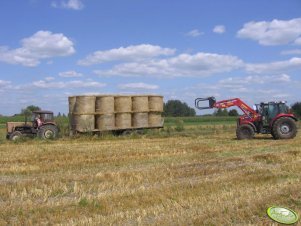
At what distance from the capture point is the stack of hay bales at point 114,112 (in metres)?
24.5

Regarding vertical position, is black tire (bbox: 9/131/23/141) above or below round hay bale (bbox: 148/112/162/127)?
below

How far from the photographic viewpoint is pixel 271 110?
21.4m

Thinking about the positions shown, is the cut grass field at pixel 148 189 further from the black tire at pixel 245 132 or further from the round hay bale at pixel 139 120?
the round hay bale at pixel 139 120

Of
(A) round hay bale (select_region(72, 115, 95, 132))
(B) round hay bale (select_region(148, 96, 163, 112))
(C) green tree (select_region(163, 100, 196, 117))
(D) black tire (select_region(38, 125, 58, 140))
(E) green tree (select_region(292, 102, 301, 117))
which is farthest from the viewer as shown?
(C) green tree (select_region(163, 100, 196, 117))

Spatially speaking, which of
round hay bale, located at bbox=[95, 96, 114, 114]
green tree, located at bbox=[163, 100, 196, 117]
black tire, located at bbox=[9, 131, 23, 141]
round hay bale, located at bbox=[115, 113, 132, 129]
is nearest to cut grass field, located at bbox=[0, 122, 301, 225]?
black tire, located at bbox=[9, 131, 23, 141]

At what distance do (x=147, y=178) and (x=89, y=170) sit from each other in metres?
2.13

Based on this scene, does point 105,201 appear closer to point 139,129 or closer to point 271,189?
point 271,189

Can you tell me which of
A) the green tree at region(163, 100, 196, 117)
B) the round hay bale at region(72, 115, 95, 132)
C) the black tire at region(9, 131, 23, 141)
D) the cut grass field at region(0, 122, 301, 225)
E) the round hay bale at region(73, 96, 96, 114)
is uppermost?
the green tree at region(163, 100, 196, 117)

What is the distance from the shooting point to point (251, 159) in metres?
12.7

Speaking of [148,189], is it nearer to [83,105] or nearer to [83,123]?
[83,123]

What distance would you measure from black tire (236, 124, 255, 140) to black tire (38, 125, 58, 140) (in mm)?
9181

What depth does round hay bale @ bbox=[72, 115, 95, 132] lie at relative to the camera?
2438cm

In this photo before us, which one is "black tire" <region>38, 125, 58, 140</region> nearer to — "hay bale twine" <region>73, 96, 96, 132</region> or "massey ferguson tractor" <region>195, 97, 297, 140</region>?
"hay bale twine" <region>73, 96, 96, 132</region>

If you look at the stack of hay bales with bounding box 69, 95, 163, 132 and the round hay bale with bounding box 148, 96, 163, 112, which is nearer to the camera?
the stack of hay bales with bounding box 69, 95, 163, 132
